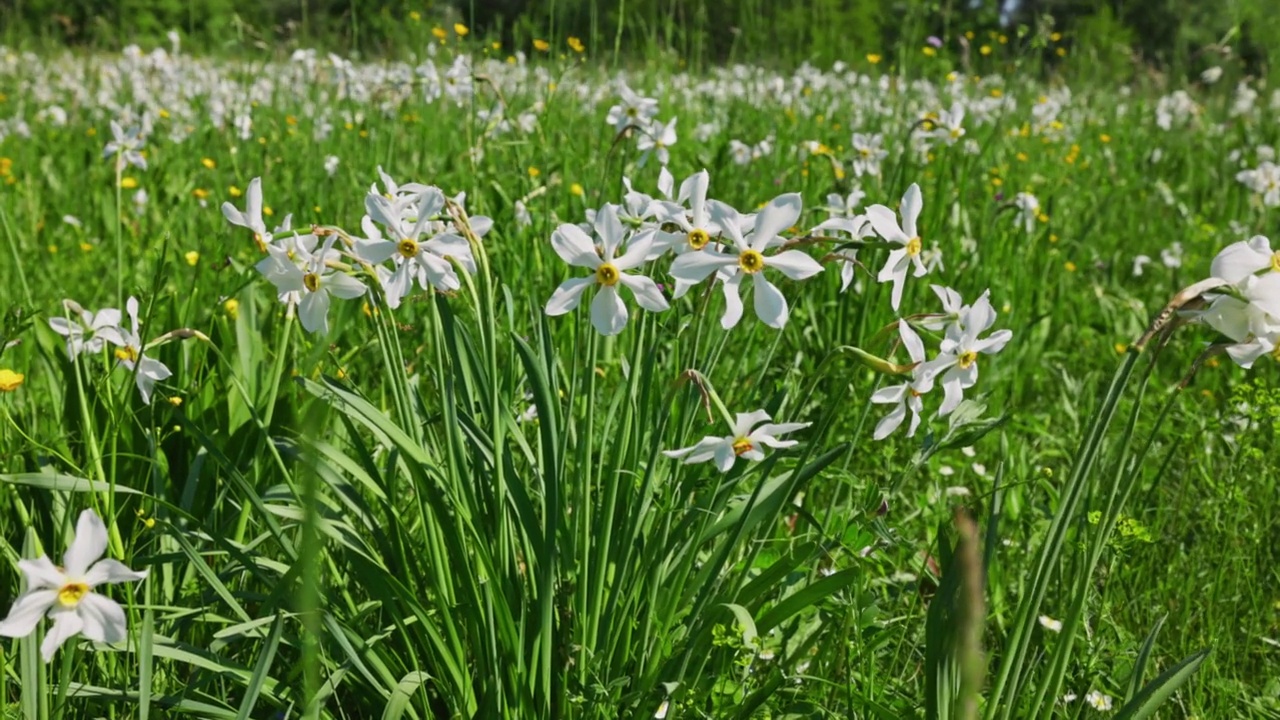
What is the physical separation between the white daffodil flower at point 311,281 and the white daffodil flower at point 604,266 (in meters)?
0.27

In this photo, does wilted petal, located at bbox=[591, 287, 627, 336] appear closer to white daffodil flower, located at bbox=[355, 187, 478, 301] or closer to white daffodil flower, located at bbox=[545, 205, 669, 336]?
white daffodil flower, located at bbox=[545, 205, 669, 336]

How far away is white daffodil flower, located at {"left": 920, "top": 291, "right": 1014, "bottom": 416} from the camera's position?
1.26 m

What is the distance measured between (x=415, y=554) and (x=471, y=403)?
0.24 m

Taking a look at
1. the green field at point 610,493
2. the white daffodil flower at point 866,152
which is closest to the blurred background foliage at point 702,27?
the white daffodil flower at point 866,152

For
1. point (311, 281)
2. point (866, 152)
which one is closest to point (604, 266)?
point (311, 281)

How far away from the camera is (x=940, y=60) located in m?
6.55

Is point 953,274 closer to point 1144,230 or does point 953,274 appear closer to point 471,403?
point 1144,230

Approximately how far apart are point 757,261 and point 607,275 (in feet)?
0.57

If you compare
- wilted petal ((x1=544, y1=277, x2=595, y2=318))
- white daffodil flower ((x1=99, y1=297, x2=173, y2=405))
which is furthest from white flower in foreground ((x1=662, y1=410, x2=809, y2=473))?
white daffodil flower ((x1=99, y1=297, x2=173, y2=405))

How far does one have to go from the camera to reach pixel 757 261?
3.93 feet

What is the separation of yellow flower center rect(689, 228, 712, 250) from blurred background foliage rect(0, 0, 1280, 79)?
1209mm

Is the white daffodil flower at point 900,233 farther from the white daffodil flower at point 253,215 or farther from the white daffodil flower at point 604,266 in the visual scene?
the white daffodil flower at point 253,215

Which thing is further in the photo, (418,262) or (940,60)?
(940,60)

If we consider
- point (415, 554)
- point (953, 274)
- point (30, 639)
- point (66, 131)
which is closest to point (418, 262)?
point (415, 554)
